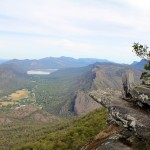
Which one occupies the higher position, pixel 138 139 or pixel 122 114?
pixel 122 114

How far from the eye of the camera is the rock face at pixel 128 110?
37.7m

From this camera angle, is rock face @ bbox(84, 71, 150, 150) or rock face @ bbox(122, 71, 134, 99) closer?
rock face @ bbox(84, 71, 150, 150)

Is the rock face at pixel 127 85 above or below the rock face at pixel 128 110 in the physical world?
above

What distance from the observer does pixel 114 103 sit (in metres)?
41.6

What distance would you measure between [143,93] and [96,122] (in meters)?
99.8

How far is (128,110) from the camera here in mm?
39750

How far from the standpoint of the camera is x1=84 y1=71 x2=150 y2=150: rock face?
37688 mm

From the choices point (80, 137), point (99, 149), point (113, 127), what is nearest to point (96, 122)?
point (80, 137)

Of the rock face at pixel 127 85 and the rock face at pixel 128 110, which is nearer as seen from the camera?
the rock face at pixel 128 110

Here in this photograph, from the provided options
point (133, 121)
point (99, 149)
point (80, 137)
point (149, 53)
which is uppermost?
point (149, 53)

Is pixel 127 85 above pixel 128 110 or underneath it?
above

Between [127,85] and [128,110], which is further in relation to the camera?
[127,85]

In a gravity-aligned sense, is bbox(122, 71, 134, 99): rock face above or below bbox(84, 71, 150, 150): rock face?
above

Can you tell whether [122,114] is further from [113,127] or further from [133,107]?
[113,127]
